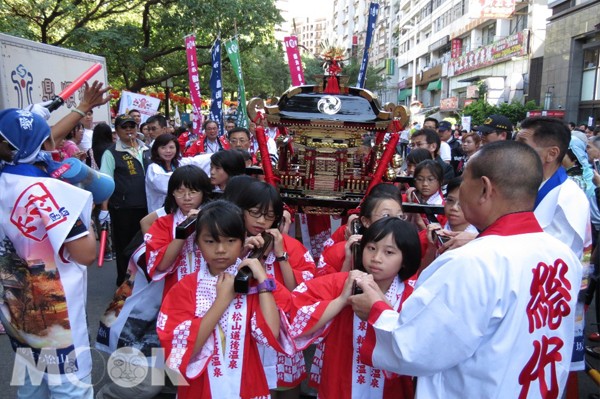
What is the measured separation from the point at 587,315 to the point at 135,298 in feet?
15.4

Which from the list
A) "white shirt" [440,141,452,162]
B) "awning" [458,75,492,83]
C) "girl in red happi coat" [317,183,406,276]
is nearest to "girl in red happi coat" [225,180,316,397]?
"girl in red happi coat" [317,183,406,276]

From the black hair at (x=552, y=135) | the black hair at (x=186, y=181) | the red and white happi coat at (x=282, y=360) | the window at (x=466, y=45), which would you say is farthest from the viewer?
the window at (x=466, y=45)

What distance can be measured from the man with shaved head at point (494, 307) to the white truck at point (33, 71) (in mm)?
5626

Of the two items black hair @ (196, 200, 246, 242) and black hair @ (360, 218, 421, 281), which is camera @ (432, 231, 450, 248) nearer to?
black hair @ (360, 218, 421, 281)

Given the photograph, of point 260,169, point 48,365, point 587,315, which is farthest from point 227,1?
point 48,365

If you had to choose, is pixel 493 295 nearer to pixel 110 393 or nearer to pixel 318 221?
pixel 110 393

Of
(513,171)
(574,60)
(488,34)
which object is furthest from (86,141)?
(488,34)

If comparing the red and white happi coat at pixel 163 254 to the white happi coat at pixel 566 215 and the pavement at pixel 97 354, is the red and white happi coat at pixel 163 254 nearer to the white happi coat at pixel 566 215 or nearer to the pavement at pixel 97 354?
the pavement at pixel 97 354

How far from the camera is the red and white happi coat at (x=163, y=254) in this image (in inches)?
108

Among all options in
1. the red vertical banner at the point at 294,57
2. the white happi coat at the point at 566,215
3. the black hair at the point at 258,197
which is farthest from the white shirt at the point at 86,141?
the white happi coat at the point at 566,215

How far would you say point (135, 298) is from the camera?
2.94 meters

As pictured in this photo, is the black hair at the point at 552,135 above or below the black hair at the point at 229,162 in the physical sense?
above

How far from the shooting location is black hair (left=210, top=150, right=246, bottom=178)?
3889 millimetres

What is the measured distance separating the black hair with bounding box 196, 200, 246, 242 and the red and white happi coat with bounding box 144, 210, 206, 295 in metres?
0.55
